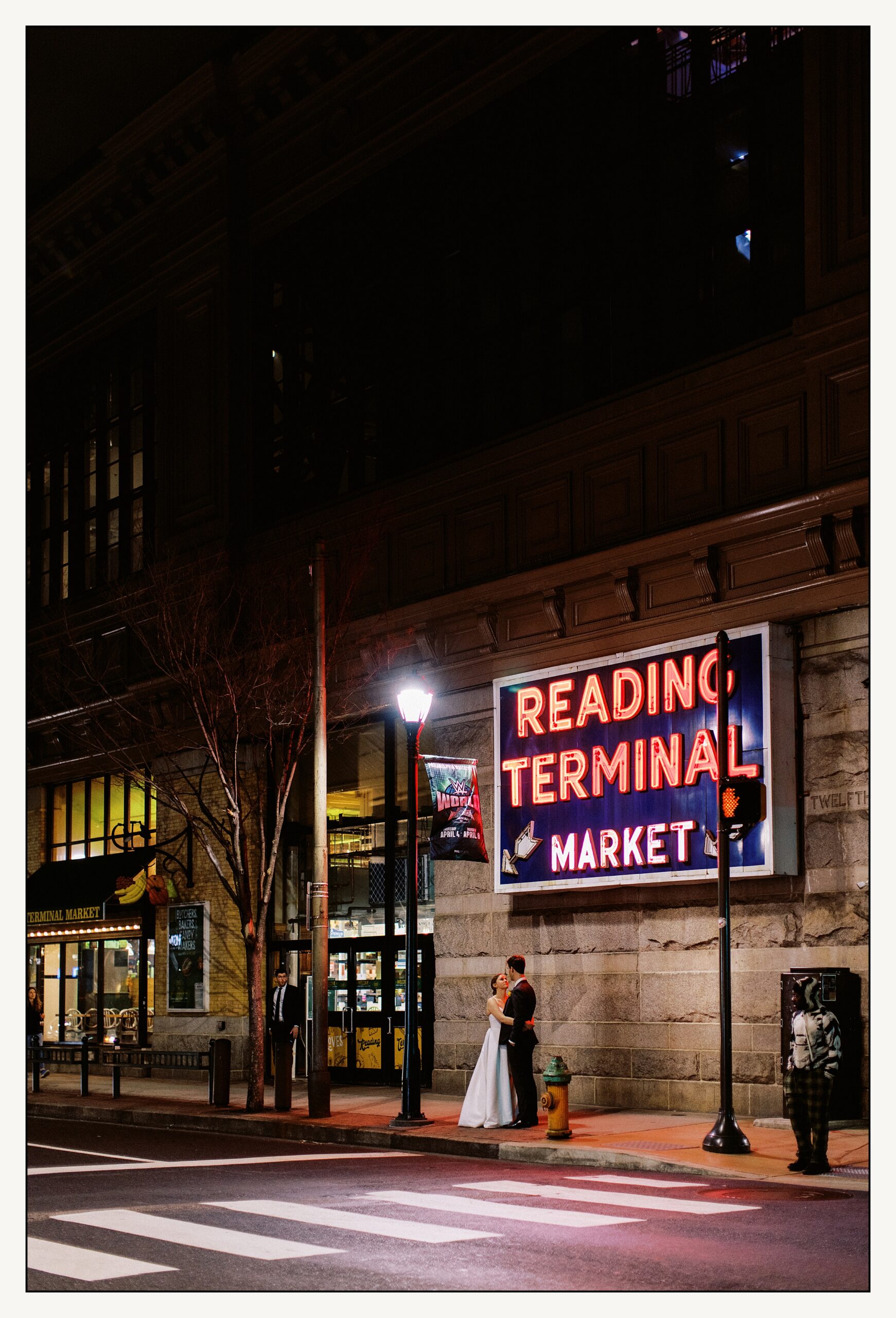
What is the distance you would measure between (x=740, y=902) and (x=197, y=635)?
9.79 m

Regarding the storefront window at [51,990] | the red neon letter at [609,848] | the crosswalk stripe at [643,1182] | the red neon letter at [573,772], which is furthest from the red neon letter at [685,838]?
the storefront window at [51,990]

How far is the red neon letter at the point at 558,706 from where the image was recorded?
69.1 feet

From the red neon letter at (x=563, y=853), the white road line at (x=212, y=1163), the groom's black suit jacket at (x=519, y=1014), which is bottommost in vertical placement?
the white road line at (x=212, y=1163)

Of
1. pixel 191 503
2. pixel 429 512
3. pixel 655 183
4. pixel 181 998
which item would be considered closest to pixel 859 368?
pixel 655 183

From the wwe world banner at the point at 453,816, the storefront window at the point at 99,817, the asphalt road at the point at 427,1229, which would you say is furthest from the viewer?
the storefront window at the point at 99,817

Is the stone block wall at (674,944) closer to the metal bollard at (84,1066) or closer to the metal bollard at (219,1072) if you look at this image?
the metal bollard at (219,1072)

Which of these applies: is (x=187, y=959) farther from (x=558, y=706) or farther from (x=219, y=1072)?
(x=558, y=706)

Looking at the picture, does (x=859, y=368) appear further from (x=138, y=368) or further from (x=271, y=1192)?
(x=138, y=368)

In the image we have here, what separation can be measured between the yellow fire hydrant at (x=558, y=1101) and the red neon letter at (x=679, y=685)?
16.4 ft

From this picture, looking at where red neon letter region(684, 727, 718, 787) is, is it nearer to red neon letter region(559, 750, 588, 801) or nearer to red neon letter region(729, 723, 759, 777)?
red neon letter region(729, 723, 759, 777)

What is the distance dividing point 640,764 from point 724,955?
4.61 metres

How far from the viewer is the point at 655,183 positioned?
2120 cm

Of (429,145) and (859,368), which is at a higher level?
(429,145)

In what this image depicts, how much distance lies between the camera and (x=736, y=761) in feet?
60.1
